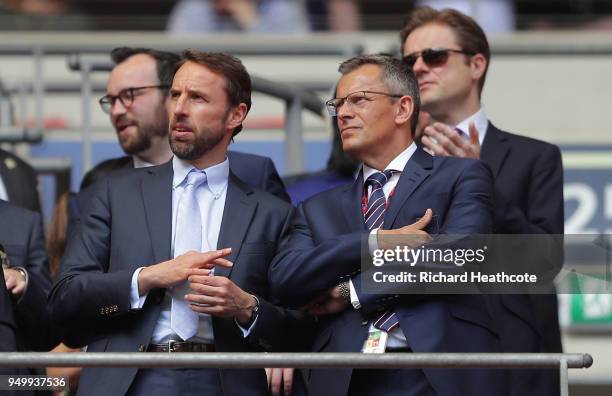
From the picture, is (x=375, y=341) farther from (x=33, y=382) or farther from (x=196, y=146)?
(x=33, y=382)

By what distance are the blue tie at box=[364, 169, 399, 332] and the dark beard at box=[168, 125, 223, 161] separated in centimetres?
55

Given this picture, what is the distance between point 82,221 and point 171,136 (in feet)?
1.37

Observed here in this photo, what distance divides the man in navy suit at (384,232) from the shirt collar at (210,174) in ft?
0.94

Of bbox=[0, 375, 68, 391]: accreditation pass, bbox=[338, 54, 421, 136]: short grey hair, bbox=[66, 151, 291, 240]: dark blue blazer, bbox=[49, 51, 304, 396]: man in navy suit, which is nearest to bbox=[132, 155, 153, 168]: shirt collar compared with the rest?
bbox=[66, 151, 291, 240]: dark blue blazer

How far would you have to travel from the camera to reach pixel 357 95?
18.4 ft

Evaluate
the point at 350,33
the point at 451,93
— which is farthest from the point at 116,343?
the point at 350,33

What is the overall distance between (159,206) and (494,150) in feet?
4.57

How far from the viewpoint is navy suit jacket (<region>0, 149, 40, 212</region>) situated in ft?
22.6

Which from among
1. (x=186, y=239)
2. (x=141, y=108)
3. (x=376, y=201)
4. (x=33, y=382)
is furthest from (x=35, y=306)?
(x=376, y=201)

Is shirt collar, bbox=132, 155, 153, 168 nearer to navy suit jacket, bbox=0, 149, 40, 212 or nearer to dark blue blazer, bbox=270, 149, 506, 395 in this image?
navy suit jacket, bbox=0, 149, 40, 212

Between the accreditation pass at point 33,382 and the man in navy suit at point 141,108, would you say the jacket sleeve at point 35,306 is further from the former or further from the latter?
the man in navy suit at point 141,108

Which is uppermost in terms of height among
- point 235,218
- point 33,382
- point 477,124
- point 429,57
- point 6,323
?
point 429,57

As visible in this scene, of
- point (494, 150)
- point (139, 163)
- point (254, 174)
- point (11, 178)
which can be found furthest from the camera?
point (11, 178)

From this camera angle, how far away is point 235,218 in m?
5.47
